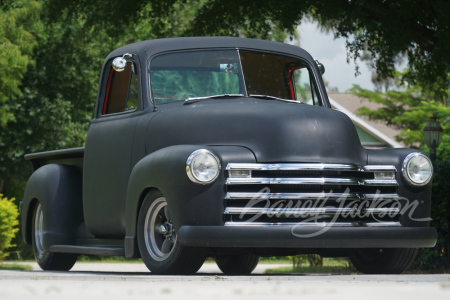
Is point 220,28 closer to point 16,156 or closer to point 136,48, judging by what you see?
point 136,48

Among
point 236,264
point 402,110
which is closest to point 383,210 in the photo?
point 236,264

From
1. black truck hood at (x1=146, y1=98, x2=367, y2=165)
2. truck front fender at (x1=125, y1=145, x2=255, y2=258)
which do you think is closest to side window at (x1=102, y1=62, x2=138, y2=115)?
black truck hood at (x1=146, y1=98, x2=367, y2=165)

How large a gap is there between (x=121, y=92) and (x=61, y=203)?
1544mm

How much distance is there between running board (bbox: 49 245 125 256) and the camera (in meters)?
7.92

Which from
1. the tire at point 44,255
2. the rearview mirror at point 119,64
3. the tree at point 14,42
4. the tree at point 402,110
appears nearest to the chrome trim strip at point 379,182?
the rearview mirror at point 119,64

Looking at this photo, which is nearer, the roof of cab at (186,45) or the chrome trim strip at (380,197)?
the chrome trim strip at (380,197)

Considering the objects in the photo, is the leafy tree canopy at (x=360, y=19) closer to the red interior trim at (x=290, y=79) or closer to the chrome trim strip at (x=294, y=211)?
the red interior trim at (x=290, y=79)

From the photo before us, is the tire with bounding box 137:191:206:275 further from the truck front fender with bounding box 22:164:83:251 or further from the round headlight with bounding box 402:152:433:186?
the truck front fender with bounding box 22:164:83:251

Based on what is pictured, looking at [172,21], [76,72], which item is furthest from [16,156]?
[172,21]

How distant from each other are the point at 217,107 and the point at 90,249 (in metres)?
2.08

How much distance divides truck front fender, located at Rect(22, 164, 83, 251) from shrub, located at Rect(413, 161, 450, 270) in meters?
5.16

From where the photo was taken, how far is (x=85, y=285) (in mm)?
5578

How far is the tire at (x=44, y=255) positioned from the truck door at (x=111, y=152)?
42.8 inches

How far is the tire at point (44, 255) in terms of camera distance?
9734mm
